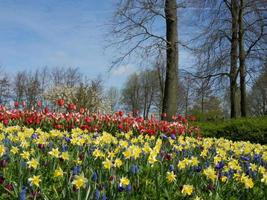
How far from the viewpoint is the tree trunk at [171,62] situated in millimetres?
15938

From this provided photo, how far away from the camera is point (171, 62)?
16234 millimetres

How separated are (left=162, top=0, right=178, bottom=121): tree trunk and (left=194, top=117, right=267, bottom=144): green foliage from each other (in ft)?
8.34

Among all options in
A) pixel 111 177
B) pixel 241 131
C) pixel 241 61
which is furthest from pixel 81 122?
pixel 241 61

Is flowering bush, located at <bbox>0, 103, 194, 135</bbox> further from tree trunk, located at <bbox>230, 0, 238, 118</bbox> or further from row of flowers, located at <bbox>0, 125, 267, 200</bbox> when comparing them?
tree trunk, located at <bbox>230, 0, 238, 118</bbox>

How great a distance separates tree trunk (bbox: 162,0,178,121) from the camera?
1594cm

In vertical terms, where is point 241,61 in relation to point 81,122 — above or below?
above

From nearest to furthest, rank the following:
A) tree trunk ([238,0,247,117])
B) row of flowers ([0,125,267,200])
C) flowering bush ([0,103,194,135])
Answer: row of flowers ([0,125,267,200]), flowering bush ([0,103,194,135]), tree trunk ([238,0,247,117])

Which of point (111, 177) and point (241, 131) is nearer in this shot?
point (111, 177)

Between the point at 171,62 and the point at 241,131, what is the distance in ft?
14.1

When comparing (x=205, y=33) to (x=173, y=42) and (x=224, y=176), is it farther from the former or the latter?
(x=224, y=176)

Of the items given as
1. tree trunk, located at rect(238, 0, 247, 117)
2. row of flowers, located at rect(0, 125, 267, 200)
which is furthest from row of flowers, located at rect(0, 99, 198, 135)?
tree trunk, located at rect(238, 0, 247, 117)

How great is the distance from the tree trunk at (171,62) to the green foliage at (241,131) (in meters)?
2.54

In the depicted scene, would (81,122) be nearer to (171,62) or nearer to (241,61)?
(171,62)

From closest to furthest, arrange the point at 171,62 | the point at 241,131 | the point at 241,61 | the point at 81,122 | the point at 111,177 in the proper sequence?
1. the point at 111,177
2. the point at 81,122
3. the point at 241,131
4. the point at 171,62
5. the point at 241,61
